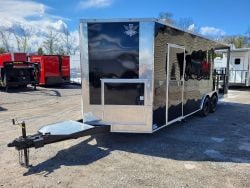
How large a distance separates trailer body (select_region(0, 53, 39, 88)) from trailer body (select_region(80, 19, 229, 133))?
11.7 metres

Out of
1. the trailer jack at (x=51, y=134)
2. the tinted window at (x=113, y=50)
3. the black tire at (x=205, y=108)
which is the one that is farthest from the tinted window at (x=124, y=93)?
the black tire at (x=205, y=108)

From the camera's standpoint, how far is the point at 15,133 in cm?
655

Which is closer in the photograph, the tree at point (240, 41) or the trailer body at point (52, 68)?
the trailer body at point (52, 68)

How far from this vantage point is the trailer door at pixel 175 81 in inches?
237

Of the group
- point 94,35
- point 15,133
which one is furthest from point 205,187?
point 15,133

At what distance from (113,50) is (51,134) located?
6.34 feet

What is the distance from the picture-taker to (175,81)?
20.8 feet

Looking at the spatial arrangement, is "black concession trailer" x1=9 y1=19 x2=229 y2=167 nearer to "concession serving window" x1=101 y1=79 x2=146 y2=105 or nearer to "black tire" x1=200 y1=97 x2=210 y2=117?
"concession serving window" x1=101 y1=79 x2=146 y2=105

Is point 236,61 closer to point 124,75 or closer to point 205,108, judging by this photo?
point 205,108

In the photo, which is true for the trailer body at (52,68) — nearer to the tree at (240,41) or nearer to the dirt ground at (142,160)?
the dirt ground at (142,160)

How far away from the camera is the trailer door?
19.7 feet

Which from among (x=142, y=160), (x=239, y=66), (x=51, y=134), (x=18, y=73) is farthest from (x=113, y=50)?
(x=239, y=66)

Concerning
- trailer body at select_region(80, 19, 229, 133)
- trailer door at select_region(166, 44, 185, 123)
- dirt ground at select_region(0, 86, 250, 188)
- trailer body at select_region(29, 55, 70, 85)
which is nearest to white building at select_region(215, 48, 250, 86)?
trailer body at select_region(29, 55, 70, 85)

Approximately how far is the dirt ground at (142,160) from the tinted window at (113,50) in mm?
1369
